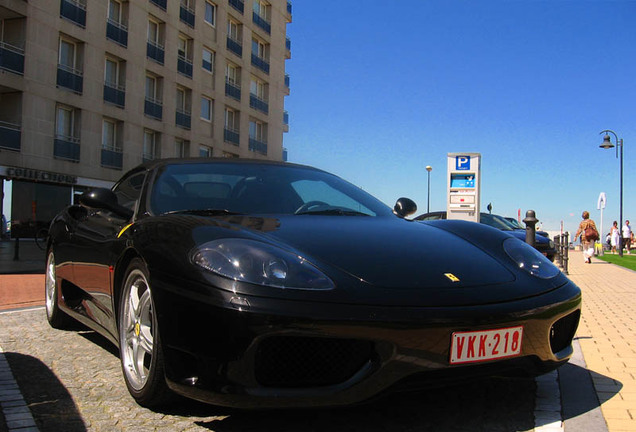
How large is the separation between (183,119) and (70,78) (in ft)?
24.6

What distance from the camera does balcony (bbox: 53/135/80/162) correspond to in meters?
22.0

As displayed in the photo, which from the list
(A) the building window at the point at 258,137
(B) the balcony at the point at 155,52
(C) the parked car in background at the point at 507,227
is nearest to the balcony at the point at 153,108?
(B) the balcony at the point at 155,52

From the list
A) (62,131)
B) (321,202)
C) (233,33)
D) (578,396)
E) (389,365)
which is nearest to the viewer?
(389,365)

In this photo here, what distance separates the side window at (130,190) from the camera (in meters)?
3.61

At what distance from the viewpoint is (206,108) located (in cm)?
3167

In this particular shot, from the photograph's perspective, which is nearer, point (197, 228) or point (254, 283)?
point (254, 283)

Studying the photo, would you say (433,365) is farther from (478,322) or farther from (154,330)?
(154,330)

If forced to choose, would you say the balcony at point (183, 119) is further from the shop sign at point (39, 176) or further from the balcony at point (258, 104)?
the shop sign at point (39, 176)

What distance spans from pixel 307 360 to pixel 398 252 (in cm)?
78

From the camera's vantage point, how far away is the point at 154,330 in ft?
8.57

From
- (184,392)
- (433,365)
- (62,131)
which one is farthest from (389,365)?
(62,131)

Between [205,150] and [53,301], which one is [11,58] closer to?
[205,150]

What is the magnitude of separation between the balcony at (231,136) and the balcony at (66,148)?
11.1 meters

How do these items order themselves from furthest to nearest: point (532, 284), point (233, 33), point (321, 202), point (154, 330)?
point (233, 33)
point (321, 202)
point (532, 284)
point (154, 330)
